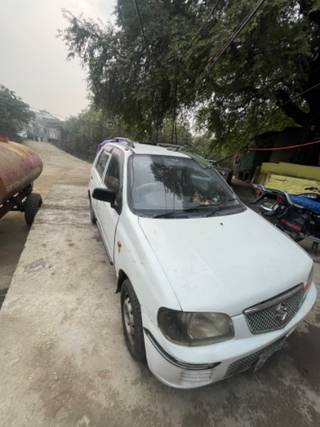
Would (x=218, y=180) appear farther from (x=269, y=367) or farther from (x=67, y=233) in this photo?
(x=67, y=233)

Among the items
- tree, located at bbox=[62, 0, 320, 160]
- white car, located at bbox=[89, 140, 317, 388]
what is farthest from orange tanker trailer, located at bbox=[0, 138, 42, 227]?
tree, located at bbox=[62, 0, 320, 160]

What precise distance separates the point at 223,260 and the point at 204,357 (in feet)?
2.01

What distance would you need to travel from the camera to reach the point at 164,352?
1.34 m

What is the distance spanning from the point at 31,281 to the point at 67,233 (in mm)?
1434

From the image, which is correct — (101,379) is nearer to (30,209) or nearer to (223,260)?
(223,260)

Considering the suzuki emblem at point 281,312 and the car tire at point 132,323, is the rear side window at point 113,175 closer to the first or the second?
the car tire at point 132,323

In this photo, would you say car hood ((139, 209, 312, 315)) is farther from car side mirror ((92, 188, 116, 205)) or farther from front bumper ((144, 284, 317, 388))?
car side mirror ((92, 188, 116, 205))

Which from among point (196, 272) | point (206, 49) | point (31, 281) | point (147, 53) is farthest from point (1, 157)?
point (147, 53)

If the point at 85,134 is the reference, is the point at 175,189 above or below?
below

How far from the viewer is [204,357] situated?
1280mm

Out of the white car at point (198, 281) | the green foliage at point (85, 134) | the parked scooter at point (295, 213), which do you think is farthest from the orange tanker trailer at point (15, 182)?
the green foliage at point (85, 134)

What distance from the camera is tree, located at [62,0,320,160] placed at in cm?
524

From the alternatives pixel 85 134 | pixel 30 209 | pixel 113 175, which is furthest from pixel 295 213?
pixel 85 134

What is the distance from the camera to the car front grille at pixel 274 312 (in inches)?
55.7
